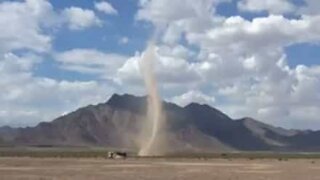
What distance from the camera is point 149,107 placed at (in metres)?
165

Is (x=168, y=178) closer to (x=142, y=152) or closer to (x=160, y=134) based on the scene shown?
(x=142, y=152)

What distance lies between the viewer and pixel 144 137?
193000 millimetres

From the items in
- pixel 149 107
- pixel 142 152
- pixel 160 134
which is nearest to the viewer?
pixel 149 107

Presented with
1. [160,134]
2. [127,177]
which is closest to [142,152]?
[160,134]

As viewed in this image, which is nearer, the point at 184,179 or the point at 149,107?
the point at 184,179

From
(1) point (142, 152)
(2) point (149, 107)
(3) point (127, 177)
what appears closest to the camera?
(3) point (127, 177)

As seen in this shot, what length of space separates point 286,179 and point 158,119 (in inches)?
4339

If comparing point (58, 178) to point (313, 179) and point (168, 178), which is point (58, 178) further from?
point (313, 179)

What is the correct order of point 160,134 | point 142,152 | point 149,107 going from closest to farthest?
point 149,107, point 142,152, point 160,134

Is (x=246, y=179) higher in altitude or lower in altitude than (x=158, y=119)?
lower

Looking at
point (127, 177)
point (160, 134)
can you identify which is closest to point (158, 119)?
point (160, 134)

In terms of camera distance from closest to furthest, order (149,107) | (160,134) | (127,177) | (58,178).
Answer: (58,178), (127,177), (149,107), (160,134)

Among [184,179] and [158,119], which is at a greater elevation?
[158,119]

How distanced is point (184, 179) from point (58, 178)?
10.3 meters
